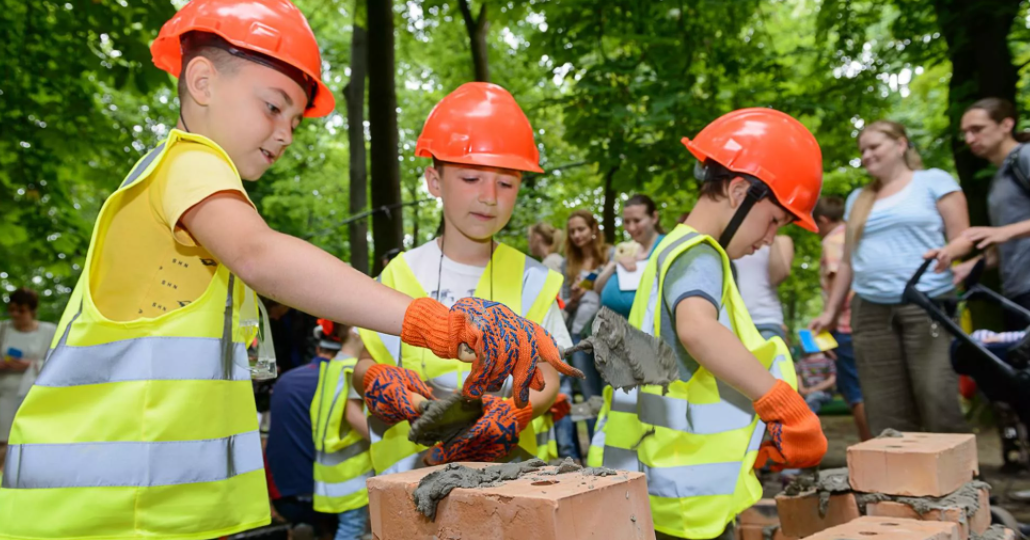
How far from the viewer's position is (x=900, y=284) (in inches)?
183

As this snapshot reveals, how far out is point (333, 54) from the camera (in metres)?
19.1

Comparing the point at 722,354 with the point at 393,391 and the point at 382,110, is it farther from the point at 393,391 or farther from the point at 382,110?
the point at 382,110

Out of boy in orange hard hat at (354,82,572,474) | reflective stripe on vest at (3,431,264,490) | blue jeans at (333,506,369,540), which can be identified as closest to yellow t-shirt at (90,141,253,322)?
reflective stripe on vest at (3,431,264,490)

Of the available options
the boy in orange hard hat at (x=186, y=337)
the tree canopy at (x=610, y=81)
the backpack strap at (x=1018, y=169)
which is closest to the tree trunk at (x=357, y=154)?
the tree canopy at (x=610, y=81)

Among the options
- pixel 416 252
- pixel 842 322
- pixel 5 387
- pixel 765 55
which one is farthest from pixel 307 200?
A: pixel 416 252

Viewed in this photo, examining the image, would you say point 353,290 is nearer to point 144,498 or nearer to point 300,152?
point 144,498

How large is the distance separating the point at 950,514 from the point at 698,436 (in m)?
0.77

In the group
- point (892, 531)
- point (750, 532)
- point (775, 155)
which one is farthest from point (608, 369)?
point (750, 532)

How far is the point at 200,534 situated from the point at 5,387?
7.34m

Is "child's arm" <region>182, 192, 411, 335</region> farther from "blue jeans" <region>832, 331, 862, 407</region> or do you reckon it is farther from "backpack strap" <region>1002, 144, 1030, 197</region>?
"blue jeans" <region>832, 331, 862, 407</region>

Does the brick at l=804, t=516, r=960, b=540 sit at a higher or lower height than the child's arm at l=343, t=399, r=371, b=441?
lower

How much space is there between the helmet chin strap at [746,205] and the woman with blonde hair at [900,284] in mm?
2121

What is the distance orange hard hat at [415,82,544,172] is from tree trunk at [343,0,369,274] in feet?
25.0

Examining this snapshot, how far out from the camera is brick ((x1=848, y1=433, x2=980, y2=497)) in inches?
105
